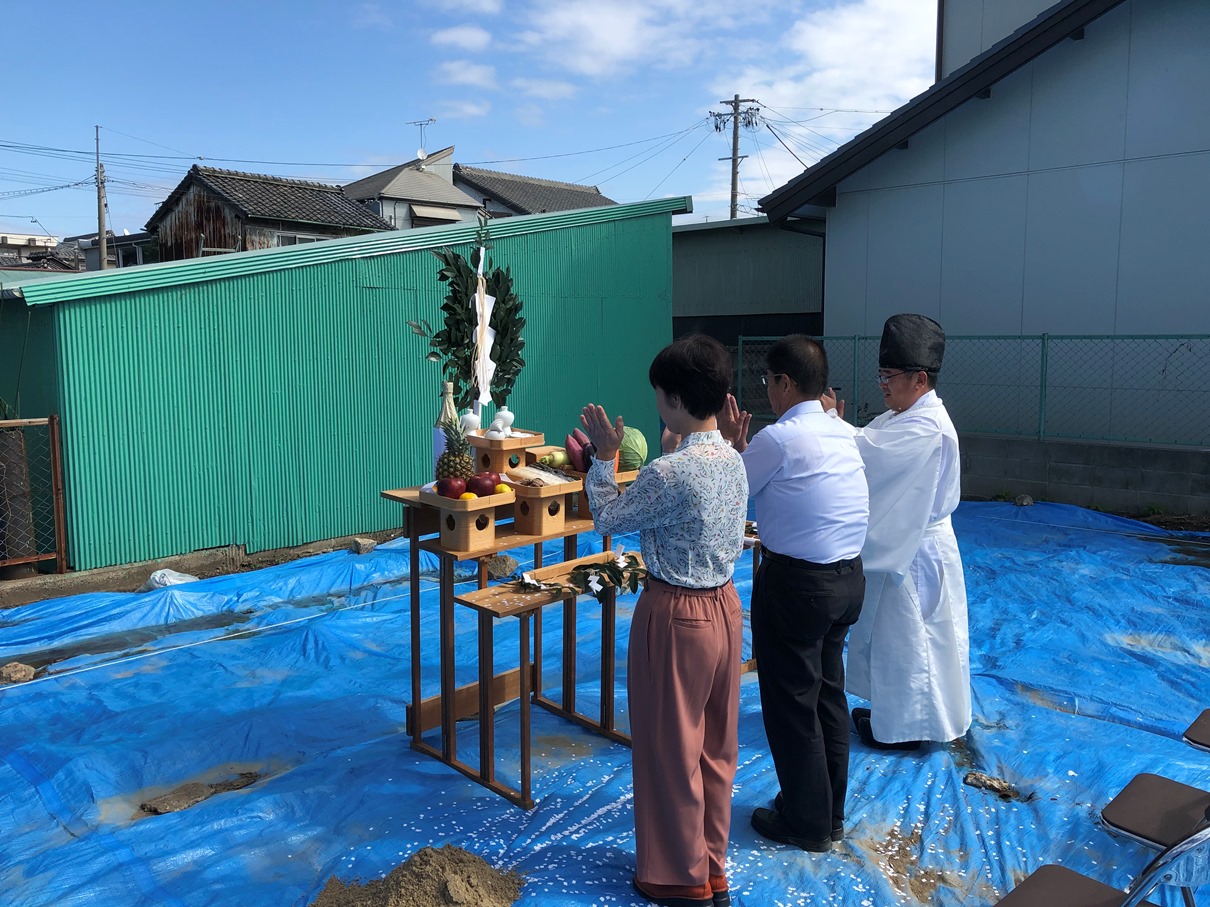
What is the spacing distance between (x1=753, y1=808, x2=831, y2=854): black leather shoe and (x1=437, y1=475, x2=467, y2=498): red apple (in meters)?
1.76

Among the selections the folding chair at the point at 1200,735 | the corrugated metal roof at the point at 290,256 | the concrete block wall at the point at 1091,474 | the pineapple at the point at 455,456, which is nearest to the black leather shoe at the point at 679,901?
the folding chair at the point at 1200,735

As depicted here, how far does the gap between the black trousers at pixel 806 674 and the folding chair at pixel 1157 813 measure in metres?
0.95

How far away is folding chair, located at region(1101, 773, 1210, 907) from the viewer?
7.95 ft

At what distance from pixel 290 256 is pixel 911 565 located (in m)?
5.74

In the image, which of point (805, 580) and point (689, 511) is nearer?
point (689, 511)

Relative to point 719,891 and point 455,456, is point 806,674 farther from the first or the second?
point 455,456

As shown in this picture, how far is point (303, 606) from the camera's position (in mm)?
6355

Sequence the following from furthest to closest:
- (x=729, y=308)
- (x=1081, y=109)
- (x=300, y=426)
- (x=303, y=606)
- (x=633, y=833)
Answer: (x=729, y=308) < (x=1081, y=109) < (x=300, y=426) < (x=303, y=606) < (x=633, y=833)

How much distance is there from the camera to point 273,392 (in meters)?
7.50

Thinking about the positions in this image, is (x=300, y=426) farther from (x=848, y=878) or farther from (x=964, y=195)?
(x=964, y=195)

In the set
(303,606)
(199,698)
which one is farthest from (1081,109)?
(199,698)

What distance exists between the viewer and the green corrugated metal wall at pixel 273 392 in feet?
21.7

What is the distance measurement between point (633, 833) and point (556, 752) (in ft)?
2.54

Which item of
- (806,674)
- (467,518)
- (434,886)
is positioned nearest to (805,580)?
(806,674)
